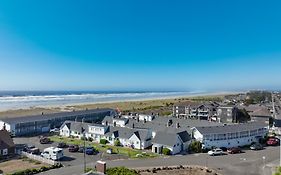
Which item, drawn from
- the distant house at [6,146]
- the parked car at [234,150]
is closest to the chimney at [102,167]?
the distant house at [6,146]

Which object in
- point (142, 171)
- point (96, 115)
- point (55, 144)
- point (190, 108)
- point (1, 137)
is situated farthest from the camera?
point (190, 108)

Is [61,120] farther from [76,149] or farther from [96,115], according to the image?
[76,149]

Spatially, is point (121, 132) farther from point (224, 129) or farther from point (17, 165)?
point (17, 165)

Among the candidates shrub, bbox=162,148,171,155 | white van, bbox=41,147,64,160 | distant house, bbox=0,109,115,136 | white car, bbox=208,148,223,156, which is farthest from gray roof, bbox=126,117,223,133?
white van, bbox=41,147,64,160

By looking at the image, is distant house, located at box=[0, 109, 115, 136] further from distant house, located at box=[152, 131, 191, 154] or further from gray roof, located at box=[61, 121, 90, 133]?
distant house, located at box=[152, 131, 191, 154]

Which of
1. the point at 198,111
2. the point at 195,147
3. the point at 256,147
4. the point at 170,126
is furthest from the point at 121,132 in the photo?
the point at 198,111

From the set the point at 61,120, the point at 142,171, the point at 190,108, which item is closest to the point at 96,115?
the point at 61,120

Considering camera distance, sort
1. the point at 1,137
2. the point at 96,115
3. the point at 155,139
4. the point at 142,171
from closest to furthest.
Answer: the point at 142,171
the point at 1,137
the point at 155,139
the point at 96,115

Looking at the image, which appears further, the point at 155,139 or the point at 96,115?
the point at 96,115
